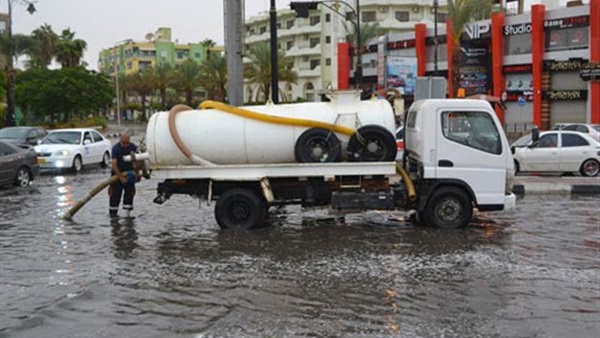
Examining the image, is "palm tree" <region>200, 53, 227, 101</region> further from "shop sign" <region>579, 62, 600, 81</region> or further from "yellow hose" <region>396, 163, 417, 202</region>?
"yellow hose" <region>396, 163, 417, 202</region>

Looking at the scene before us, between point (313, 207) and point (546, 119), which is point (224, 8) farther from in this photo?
point (546, 119)

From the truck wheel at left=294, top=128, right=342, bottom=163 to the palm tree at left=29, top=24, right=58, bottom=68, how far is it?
232ft

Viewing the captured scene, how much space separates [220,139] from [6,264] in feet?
13.1

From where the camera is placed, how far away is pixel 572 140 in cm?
2175

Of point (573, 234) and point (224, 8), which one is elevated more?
point (224, 8)

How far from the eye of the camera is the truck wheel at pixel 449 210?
12109 mm

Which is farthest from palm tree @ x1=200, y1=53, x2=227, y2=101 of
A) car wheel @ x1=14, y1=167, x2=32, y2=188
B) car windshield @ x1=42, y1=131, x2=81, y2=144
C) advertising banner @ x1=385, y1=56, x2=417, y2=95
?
car wheel @ x1=14, y1=167, x2=32, y2=188

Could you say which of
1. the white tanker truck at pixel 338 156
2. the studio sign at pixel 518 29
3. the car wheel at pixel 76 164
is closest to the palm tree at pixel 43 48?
the studio sign at pixel 518 29

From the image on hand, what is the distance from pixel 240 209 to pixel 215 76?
63.6 metres

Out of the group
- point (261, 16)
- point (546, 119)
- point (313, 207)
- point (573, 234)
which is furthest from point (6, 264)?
point (261, 16)

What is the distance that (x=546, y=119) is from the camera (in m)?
47.3

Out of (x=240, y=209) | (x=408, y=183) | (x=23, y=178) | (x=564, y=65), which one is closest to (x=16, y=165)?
(x=23, y=178)

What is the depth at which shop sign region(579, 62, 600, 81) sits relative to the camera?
43062mm

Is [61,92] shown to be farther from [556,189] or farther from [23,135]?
[556,189]
